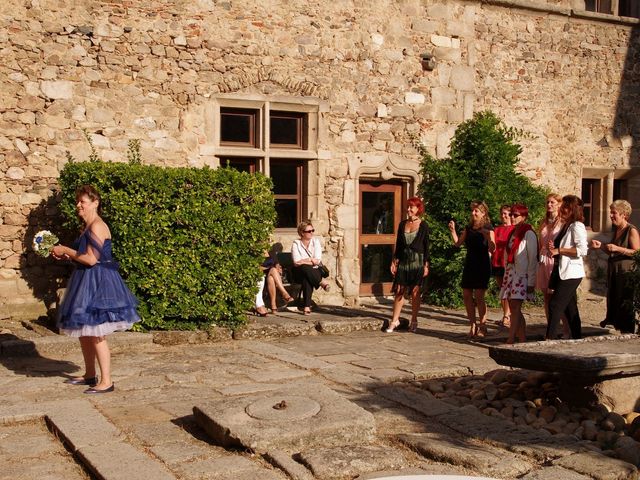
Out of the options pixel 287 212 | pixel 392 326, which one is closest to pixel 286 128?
pixel 287 212

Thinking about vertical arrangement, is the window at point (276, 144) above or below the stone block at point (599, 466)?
above

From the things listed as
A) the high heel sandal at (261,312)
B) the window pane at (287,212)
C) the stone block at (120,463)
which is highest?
the window pane at (287,212)

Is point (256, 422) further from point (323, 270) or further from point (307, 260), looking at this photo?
point (323, 270)

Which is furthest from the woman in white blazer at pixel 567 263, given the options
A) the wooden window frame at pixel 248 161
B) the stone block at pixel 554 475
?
the wooden window frame at pixel 248 161

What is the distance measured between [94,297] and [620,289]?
17.3 ft

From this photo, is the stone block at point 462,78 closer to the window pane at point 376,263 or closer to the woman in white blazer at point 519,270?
the window pane at point 376,263

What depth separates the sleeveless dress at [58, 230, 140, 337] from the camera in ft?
20.1

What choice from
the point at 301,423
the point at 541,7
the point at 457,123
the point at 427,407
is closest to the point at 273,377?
the point at 427,407

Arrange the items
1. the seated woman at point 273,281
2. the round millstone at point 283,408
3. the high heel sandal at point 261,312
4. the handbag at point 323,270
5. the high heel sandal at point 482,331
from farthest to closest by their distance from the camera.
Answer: the handbag at point 323,270
the seated woman at point 273,281
the high heel sandal at point 261,312
the high heel sandal at point 482,331
the round millstone at point 283,408

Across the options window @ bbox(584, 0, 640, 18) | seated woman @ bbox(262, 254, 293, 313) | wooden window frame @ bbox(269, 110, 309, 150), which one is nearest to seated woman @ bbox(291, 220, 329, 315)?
seated woman @ bbox(262, 254, 293, 313)

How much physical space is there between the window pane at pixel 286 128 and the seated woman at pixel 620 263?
4.83m

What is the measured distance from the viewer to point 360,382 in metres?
6.67

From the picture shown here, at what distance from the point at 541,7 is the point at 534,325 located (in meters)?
5.95

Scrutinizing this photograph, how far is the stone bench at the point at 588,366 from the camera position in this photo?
5508 millimetres
